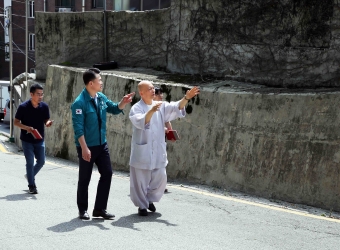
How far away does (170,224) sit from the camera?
785cm

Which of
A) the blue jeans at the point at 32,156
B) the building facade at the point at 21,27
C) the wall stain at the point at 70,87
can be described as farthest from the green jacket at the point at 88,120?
the building facade at the point at 21,27

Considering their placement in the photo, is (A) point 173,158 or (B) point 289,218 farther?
(A) point 173,158

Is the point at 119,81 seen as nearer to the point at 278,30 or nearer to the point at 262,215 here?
the point at 278,30

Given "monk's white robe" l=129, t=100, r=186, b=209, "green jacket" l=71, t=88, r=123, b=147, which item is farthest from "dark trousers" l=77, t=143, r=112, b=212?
"monk's white robe" l=129, t=100, r=186, b=209

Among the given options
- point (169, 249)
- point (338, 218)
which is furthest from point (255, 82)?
point (169, 249)

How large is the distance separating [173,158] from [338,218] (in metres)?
4.34

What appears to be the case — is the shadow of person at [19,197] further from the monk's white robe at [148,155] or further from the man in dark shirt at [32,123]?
the monk's white robe at [148,155]

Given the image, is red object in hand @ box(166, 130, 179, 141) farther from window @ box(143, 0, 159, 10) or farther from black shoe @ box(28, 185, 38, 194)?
window @ box(143, 0, 159, 10)

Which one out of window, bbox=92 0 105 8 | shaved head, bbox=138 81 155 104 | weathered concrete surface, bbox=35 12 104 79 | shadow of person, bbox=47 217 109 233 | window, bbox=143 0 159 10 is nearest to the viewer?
shadow of person, bbox=47 217 109 233

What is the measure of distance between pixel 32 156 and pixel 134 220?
2905mm

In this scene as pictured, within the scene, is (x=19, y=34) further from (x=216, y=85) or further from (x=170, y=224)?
(x=170, y=224)

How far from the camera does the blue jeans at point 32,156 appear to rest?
10.2 meters

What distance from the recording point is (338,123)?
930cm

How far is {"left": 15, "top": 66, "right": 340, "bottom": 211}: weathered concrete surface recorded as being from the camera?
30.8ft
